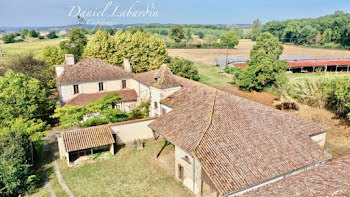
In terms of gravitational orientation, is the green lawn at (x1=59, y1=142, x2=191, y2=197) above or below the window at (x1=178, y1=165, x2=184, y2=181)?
below

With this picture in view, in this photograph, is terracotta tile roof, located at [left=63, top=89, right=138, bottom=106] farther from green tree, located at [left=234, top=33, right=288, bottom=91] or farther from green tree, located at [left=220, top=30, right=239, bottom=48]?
green tree, located at [left=220, top=30, right=239, bottom=48]

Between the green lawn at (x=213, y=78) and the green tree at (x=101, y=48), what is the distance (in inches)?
868

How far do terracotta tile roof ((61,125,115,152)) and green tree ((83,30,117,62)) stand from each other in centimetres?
2661

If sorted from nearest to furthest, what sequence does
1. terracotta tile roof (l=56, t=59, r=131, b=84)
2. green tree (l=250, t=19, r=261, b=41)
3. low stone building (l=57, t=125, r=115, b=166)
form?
low stone building (l=57, t=125, r=115, b=166) → terracotta tile roof (l=56, t=59, r=131, b=84) → green tree (l=250, t=19, r=261, b=41)

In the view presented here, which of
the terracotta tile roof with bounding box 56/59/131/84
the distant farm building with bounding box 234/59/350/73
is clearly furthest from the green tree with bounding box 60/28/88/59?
the distant farm building with bounding box 234/59/350/73

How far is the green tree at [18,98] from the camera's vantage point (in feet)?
89.3

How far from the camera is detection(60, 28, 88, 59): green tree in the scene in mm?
59000

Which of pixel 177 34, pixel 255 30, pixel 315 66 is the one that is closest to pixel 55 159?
pixel 315 66

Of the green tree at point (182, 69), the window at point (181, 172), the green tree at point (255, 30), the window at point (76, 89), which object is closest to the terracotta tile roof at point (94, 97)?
the window at point (76, 89)

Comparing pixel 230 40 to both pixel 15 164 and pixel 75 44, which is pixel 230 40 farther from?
pixel 15 164

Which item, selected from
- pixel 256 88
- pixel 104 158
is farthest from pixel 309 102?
pixel 104 158

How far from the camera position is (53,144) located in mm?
28141

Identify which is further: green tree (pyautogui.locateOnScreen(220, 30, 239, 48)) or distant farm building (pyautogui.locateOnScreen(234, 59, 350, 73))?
green tree (pyautogui.locateOnScreen(220, 30, 239, 48))

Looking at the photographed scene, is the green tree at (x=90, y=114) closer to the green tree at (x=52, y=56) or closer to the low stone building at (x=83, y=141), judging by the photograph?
the low stone building at (x=83, y=141)
